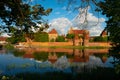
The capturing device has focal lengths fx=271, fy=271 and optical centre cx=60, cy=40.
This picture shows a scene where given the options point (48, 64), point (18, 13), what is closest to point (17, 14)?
point (18, 13)

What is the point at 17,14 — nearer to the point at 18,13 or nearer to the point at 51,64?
the point at 18,13

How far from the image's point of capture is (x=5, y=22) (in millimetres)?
12344

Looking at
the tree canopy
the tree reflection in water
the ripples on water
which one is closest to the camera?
the tree canopy

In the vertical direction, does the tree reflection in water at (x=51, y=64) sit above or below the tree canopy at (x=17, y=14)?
below

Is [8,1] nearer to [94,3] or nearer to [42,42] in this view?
[94,3]

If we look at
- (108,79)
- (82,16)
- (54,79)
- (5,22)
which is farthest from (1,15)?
(108,79)

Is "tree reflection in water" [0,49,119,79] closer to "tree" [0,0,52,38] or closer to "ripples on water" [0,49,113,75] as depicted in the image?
"ripples on water" [0,49,113,75]

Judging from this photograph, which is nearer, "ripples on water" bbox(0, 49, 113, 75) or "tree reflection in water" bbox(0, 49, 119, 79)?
"tree reflection in water" bbox(0, 49, 119, 79)

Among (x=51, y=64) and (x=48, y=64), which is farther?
(x=51, y=64)

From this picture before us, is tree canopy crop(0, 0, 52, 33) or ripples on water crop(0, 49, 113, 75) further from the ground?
tree canopy crop(0, 0, 52, 33)

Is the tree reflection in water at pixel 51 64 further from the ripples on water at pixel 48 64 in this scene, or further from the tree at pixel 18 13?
the tree at pixel 18 13

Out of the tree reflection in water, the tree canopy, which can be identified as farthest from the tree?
the tree reflection in water

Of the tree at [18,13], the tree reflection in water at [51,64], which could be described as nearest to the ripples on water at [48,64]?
the tree reflection in water at [51,64]

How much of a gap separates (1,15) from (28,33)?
4.91 ft
